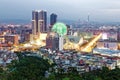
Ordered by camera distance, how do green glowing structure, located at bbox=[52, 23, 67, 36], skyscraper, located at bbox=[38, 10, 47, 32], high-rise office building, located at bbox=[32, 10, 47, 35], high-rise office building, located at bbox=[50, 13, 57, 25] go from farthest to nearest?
high-rise office building, located at bbox=[50, 13, 57, 25] < skyscraper, located at bbox=[38, 10, 47, 32] < high-rise office building, located at bbox=[32, 10, 47, 35] < green glowing structure, located at bbox=[52, 23, 67, 36]

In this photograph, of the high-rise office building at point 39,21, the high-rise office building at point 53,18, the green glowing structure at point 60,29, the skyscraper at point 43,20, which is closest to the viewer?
the green glowing structure at point 60,29

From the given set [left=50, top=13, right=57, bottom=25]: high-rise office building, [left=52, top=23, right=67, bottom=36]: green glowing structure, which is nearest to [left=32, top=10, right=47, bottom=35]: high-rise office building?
[left=50, top=13, right=57, bottom=25]: high-rise office building

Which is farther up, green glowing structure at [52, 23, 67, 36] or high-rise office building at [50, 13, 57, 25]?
high-rise office building at [50, 13, 57, 25]

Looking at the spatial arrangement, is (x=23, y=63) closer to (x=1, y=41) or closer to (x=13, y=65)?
(x=13, y=65)

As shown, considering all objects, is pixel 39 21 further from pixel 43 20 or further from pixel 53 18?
pixel 53 18

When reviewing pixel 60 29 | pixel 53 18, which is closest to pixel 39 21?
pixel 53 18

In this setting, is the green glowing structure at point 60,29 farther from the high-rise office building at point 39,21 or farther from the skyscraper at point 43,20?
the skyscraper at point 43,20

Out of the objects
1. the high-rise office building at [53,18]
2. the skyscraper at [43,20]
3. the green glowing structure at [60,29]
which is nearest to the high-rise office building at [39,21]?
the skyscraper at [43,20]

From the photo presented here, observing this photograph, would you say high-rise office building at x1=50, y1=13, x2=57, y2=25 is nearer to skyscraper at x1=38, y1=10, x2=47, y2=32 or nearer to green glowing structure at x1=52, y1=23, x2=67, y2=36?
skyscraper at x1=38, y1=10, x2=47, y2=32
